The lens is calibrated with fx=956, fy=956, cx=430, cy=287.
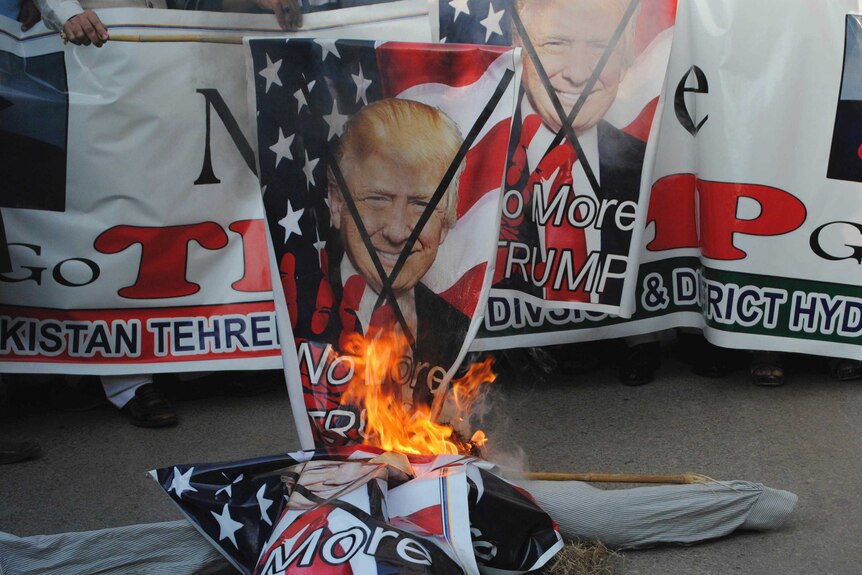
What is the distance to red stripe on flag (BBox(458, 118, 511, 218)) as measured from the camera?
3139mm

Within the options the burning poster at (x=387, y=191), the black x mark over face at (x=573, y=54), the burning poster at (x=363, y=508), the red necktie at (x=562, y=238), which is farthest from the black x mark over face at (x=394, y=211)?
the red necktie at (x=562, y=238)

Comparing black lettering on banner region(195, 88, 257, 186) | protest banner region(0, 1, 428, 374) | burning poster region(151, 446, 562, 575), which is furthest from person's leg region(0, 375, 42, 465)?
burning poster region(151, 446, 562, 575)

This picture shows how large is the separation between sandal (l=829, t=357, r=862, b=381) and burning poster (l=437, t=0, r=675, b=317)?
1.12 m

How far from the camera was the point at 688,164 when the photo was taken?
4.25 metres

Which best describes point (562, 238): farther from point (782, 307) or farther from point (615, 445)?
point (782, 307)

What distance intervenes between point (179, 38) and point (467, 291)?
1862 mm

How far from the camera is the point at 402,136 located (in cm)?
313

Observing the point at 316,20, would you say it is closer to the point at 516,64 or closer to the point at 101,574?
the point at 516,64

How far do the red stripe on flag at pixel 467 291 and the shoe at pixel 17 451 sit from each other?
200 cm

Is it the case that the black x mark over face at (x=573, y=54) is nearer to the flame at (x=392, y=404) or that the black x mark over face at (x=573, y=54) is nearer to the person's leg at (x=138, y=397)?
the flame at (x=392, y=404)

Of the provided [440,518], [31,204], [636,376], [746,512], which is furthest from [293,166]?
[636,376]

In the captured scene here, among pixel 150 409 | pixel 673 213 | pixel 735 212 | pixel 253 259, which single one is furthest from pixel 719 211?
pixel 150 409

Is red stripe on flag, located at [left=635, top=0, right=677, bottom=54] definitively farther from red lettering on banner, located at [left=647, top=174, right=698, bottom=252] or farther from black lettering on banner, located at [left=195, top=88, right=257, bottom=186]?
black lettering on banner, located at [left=195, top=88, right=257, bottom=186]

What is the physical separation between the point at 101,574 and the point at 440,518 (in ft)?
3.29
